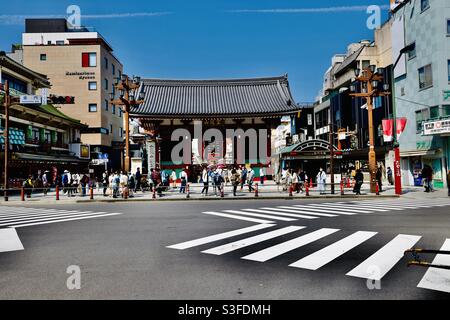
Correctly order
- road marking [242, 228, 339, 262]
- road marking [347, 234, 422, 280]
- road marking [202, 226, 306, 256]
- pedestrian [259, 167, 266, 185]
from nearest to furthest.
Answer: road marking [347, 234, 422, 280]
road marking [242, 228, 339, 262]
road marking [202, 226, 306, 256]
pedestrian [259, 167, 266, 185]

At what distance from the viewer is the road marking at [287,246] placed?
6.68 m

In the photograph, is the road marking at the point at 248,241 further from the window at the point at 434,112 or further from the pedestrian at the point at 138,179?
the window at the point at 434,112

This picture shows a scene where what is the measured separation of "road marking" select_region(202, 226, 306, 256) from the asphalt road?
24 cm

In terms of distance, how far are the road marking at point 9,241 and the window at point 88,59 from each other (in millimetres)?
40284

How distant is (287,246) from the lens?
24.8ft

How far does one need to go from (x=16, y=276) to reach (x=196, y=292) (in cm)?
320

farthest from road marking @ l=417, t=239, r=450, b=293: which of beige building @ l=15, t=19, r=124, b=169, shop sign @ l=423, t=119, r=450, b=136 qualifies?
beige building @ l=15, t=19, r=124, b=169

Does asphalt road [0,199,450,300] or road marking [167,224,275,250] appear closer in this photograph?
asphalt road [0,199,450,300]

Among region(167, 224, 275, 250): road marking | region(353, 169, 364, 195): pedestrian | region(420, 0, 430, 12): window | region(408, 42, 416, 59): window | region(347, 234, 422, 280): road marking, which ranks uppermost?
region(420, 0, 430, 12): window

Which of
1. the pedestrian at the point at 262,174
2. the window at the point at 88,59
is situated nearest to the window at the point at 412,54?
the pedestrian at the point at 262,174

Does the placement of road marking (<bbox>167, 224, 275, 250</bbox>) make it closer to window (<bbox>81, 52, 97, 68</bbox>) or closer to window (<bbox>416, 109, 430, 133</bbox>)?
window (<bbox>416, 109, 430, 133</bbox>)

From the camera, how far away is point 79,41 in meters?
48.8

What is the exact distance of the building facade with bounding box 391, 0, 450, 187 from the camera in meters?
24.1

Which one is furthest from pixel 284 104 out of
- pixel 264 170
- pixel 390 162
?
pixel 390 162
